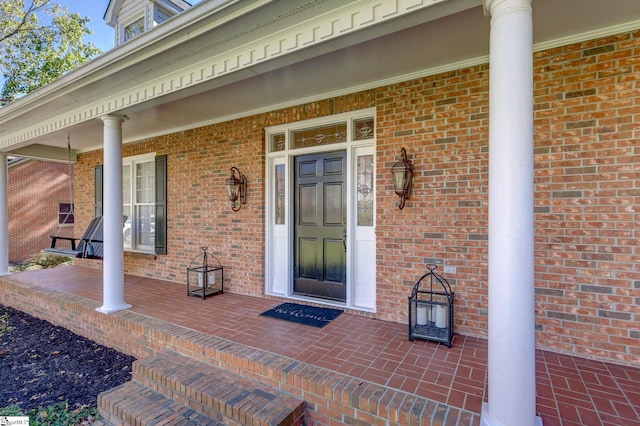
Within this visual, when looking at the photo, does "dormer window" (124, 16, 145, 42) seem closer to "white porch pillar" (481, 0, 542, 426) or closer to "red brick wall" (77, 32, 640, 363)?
"red brick wall" (77, 32, 640, 363)

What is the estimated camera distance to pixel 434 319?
2861 mm

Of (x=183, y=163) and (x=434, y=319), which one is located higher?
(x=183, y=163)

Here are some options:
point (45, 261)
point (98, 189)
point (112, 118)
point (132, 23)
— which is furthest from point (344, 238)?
point (45, 261)

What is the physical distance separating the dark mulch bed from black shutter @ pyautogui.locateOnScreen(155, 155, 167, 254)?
1679mm

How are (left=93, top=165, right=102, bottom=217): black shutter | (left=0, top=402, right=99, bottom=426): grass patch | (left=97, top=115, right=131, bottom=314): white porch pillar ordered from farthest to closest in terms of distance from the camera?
(left=93, top=165, right=102, bottom=217): black shutter → (left=97, top=115, right=131, bottom=314): white porch pillar → (left=0, top=402, right=99, bottom=426): grass patch

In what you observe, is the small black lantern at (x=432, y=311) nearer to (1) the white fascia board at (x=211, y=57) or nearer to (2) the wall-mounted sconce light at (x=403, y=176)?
(2) the wall-mounted sconce light at (x=403, y=176)

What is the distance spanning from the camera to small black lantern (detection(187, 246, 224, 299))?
425cm

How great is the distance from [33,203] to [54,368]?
1055 cm

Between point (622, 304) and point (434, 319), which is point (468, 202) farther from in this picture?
point (622, 304)

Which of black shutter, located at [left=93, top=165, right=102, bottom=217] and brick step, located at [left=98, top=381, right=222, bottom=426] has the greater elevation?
black shutter, located at [left=93, top=165, right=102, bottom=217]

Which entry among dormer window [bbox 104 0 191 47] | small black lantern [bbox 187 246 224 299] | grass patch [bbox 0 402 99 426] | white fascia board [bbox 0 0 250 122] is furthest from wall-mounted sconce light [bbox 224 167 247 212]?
dormer window [bbox 104 0 191 47]

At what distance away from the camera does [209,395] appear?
227cm

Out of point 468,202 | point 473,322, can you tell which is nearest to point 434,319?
point 473,322

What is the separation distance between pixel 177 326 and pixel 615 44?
446 cm
